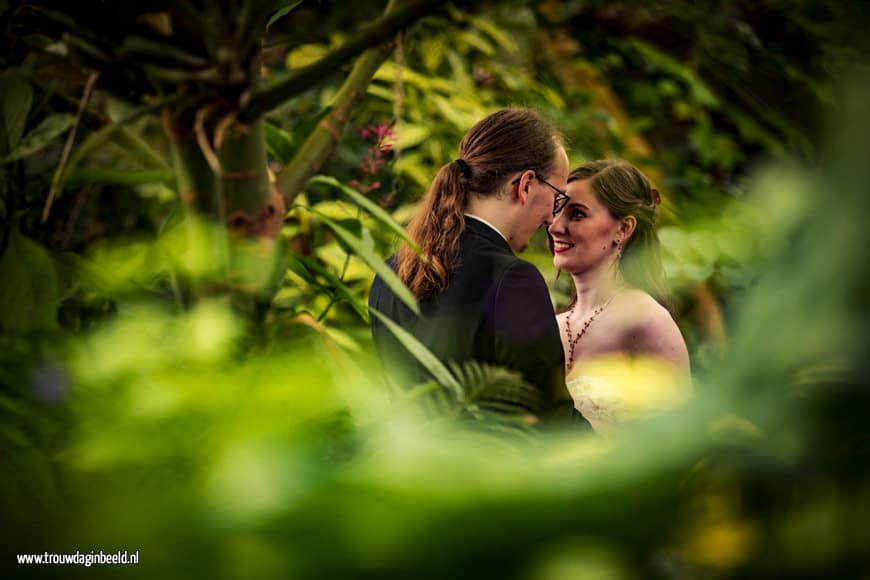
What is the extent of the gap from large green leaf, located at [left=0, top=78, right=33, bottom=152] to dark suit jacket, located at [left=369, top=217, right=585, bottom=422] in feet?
1.83

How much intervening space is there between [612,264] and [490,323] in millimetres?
856

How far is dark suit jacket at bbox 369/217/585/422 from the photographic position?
37.1 inches

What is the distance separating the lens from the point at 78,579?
14cm

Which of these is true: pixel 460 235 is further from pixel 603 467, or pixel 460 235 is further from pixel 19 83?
pixel 603 467

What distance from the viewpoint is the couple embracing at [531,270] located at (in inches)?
38.8

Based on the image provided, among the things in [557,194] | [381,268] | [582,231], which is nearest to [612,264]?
[582,231]

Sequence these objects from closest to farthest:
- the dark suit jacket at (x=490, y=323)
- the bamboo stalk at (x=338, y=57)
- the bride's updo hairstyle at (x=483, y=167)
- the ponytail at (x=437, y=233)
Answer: the bamboo stalk at (x=338, y=57), the dark suit jacket at (x=490, y=323), the ponytail at (x=437, y=233), the bride's updo hairstyle at (x=483, y=167)

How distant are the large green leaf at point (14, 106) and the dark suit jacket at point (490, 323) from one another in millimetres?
558

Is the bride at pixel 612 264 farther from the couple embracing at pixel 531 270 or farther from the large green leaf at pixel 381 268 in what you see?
the large green leaf at pixel 381 268

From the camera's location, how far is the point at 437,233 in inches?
48.1

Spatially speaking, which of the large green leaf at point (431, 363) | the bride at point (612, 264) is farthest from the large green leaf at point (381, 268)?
the bride at point (612, 264)

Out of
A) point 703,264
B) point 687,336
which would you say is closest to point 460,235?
point 703,264

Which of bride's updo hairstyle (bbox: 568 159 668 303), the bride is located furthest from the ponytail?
bride's updo hairstyle (bbox: 568 159 668 303)

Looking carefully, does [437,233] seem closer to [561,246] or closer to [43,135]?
[561,246]
